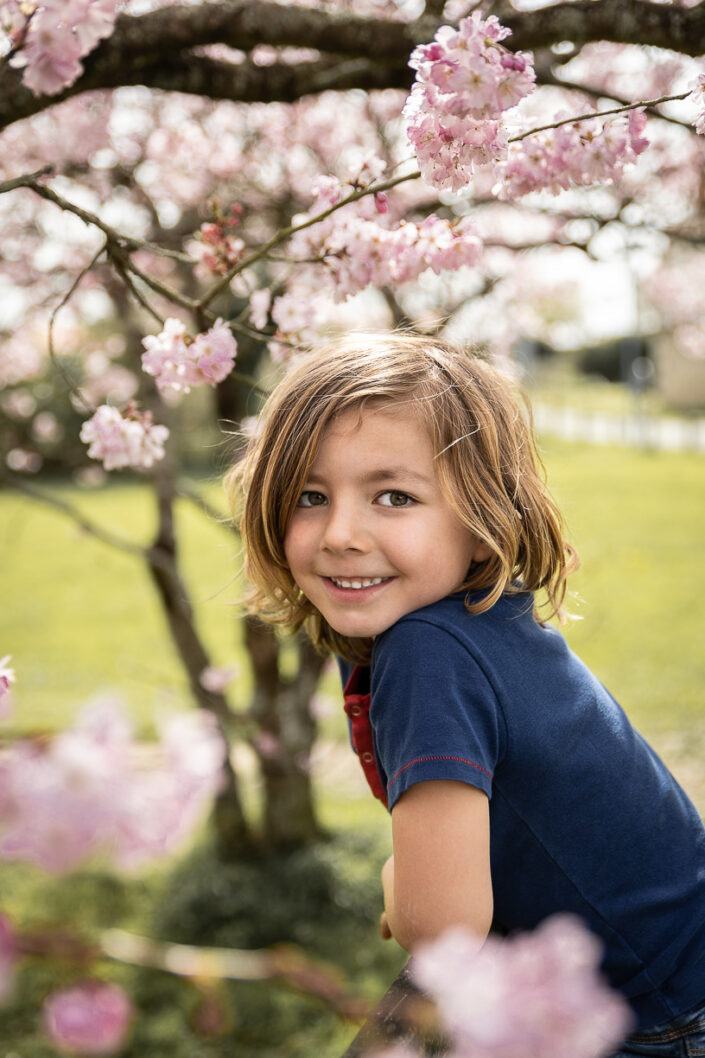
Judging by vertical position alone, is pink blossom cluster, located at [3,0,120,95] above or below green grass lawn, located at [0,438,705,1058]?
above

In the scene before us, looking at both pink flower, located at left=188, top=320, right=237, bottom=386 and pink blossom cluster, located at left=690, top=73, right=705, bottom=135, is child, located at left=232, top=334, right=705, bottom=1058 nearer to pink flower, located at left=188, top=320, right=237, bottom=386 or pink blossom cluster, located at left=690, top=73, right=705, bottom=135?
pink flower, located at left=188, top=320, right=237, bottom=386

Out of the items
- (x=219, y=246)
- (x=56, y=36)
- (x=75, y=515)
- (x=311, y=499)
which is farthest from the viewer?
(x=75, y=515)

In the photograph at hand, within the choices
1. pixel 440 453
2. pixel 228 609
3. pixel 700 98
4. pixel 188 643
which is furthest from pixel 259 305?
pixel 228 609

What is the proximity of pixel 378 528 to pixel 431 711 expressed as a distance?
0.97ft

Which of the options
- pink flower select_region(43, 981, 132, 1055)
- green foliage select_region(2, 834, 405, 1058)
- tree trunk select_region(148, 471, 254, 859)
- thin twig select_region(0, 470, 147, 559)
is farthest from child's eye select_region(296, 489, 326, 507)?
green foliage select_region(2, 834, 405, 1058)

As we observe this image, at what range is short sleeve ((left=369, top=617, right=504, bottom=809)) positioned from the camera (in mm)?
1056

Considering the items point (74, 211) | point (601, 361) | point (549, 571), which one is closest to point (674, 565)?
point (549, 571)

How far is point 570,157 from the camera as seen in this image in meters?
1.43

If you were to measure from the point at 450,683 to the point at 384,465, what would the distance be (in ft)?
1.11

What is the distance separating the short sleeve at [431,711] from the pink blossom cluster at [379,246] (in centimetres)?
68

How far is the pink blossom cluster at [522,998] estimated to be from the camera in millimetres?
588

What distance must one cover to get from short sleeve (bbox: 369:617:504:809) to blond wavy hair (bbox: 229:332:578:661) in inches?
5.2

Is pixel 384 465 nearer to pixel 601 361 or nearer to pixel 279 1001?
pixel 279 1001

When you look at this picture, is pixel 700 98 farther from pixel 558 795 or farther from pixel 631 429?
pixel 631 429
